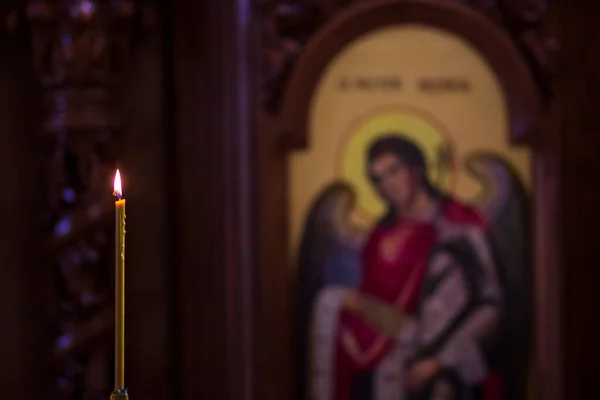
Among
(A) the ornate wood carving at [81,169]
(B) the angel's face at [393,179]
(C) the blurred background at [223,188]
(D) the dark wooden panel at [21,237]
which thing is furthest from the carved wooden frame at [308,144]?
(D) the dark wooden panel at [21,237]

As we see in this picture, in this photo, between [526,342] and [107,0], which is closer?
[107,0]

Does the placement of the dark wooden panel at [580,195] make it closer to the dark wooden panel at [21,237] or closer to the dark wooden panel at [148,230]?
the dark wooden panel at [148,230]

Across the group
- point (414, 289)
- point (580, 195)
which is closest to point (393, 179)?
point (414, 289)

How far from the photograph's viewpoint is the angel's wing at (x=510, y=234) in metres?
1.31

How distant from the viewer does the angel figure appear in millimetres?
1304

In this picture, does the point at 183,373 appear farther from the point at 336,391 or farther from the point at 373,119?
the point at 373,119

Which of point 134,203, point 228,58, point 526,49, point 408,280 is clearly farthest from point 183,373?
point 526,49

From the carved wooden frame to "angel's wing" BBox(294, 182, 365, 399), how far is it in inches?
0.9

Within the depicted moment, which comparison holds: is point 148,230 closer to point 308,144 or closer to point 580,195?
point 308,144

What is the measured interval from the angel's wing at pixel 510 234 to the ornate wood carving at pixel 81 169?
55 centimetres

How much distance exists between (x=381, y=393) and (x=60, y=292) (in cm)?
50

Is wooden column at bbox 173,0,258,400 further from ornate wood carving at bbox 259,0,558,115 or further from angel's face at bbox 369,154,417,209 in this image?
angel's face at bbox 369,154,417,209

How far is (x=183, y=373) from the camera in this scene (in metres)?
1.30

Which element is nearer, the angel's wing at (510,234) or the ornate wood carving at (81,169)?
the ornate wood carving at (81,169)
